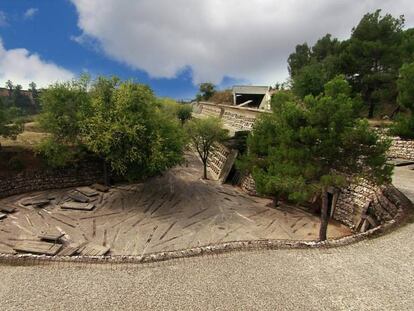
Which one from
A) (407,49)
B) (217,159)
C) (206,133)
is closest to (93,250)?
(206,133)

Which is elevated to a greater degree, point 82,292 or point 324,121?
point 324,121

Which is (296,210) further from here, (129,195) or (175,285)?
(175,285)

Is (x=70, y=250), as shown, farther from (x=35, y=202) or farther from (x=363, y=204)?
(x=363, y=204)

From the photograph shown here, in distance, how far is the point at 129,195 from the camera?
24.3m

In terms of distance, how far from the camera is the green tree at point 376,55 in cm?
2884

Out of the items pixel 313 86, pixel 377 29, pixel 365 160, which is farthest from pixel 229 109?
pixel 365 160

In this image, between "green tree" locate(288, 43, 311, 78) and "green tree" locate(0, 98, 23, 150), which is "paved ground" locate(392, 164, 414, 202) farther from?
"green tree" locate(288, 43, 311, 78)

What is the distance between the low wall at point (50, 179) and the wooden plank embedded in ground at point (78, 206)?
15.4 ft

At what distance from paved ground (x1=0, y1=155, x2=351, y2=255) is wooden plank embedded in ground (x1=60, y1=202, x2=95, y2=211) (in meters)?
0.43

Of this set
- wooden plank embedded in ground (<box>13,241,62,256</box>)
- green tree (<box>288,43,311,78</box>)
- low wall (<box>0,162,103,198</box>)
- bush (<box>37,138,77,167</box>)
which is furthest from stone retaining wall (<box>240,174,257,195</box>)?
green tree (<box>288,43,311,78</box>)

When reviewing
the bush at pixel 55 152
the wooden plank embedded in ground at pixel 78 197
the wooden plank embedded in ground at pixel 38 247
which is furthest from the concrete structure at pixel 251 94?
the wooden plank embedded in ground at pixel 38 247

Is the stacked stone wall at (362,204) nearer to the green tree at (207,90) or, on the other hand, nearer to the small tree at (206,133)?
the small tree at (206,133)

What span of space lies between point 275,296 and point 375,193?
12594 millimetres

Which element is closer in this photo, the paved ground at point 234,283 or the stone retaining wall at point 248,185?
the paved ground at point 234,283
